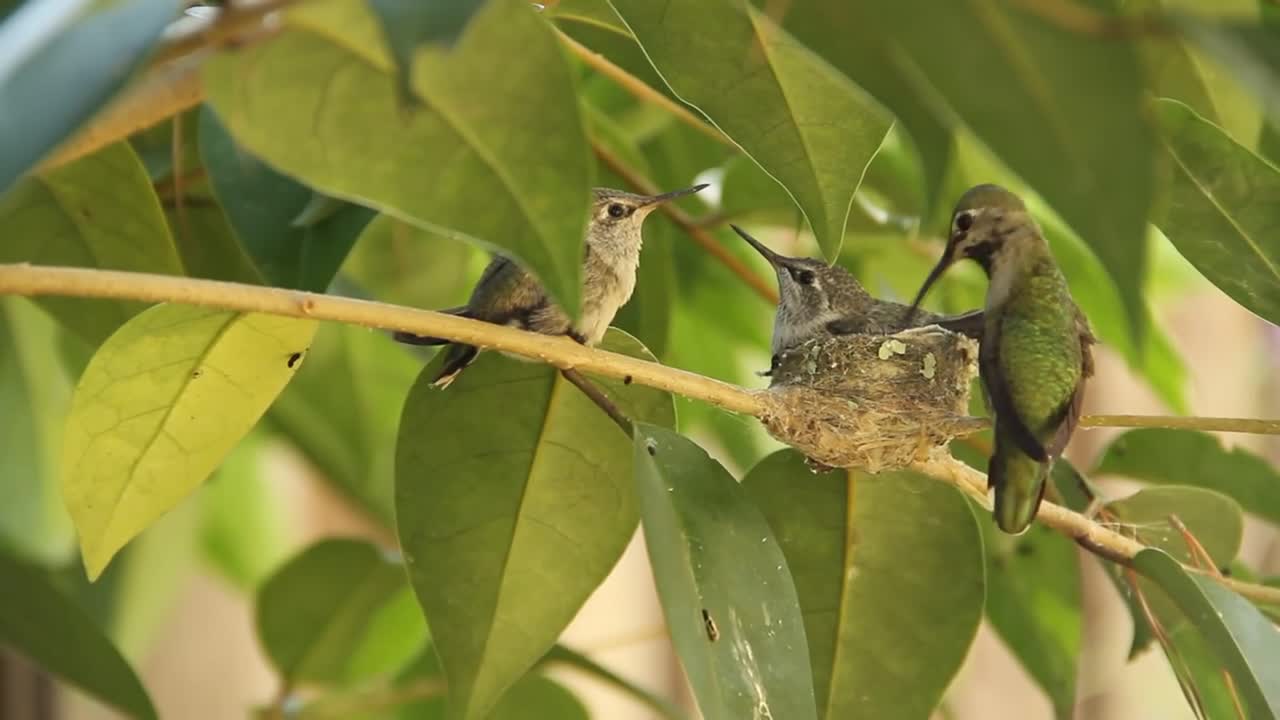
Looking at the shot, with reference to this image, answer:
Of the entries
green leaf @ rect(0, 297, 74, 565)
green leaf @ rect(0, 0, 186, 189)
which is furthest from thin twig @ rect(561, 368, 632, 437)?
green leaf @ rect(0, 297, 74, 565)

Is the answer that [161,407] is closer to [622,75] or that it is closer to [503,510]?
[503,510]

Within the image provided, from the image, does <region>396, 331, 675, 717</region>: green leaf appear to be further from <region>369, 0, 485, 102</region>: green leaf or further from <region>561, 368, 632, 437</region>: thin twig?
<region>369, 0, 485, 102</region>: green leaf

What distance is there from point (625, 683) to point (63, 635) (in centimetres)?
54

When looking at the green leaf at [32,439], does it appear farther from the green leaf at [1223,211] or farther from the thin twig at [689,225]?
the green leaf at [1223,211]

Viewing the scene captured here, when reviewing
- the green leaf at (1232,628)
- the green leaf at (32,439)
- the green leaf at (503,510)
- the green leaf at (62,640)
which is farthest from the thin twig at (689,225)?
the green leaf at (32,439)

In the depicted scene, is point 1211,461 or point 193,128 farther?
point 1211,461

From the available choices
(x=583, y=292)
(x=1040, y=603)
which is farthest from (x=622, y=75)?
(x=1040, y=603)

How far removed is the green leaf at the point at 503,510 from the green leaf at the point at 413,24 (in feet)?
1.79

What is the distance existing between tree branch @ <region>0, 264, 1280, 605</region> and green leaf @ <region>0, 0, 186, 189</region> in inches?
→ 6.1

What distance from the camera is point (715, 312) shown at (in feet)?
5.99

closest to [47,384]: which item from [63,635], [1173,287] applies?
[63,635]

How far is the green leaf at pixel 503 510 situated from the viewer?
40.3 inches

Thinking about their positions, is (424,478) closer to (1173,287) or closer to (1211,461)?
(1211,461)

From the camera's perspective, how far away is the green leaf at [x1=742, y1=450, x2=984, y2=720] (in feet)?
3.60
